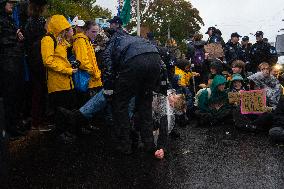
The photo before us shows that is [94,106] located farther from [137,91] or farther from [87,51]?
[137,91]

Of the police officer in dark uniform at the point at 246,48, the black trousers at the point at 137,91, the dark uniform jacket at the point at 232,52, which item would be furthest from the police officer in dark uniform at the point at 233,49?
the black trousers at the point at 137,91

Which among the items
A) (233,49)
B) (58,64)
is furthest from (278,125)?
(233,49)

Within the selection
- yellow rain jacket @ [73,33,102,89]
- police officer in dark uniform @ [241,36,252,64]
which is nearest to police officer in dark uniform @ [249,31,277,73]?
police officer in dark uniform @ [241,36,252,64]

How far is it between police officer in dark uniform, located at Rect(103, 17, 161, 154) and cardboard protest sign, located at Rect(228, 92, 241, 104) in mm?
3225

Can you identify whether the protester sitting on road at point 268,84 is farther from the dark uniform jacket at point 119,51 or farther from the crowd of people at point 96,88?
the dark uniform jacket at point 119,51

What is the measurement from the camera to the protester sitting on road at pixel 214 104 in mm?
9180

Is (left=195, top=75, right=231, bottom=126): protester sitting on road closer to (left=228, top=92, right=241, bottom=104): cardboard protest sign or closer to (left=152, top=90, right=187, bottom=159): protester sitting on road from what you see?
(left=228, top=92, right=241, bottom=104): cardboard protest sign

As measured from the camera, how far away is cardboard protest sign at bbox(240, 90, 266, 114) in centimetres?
872

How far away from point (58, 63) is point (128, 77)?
5.75 feet

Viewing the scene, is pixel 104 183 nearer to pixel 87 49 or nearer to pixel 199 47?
pixel 87 49

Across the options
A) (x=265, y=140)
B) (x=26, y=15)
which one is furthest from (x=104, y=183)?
(x=26, y=15)

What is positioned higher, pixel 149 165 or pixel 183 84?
pixel 183 84

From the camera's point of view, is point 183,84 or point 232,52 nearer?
point 183,84

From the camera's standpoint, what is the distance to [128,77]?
234 inches
